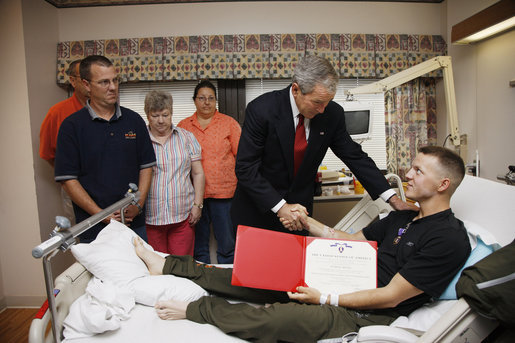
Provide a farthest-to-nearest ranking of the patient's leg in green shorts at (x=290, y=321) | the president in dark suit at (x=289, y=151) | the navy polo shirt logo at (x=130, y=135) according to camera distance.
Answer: the navy polo shirt logo at (x=130, y=135) < the president in dark suit at (x=289, y=151) < the patient's leg in green shorts at (x=290, y=321)

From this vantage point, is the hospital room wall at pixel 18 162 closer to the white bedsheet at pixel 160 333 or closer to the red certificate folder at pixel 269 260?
the white bedsheet at pixel 160 333

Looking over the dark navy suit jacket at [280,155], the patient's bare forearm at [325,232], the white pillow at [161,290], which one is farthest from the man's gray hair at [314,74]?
the white pillow at [161,290]

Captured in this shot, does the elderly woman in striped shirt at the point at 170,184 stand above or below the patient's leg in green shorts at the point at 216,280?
above

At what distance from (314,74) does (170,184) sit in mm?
1343

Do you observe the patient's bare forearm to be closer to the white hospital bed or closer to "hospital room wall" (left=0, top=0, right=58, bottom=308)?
the white hospital bed

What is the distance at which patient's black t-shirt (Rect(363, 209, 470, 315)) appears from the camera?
1.37 metres

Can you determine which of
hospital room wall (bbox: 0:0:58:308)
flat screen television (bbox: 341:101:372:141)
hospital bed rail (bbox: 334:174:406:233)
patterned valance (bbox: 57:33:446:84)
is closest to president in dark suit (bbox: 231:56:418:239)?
hospital bed rail (bbox: 334:174:406:233)

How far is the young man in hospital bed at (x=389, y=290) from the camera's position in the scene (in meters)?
1.37

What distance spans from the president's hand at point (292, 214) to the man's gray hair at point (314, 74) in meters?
0.59

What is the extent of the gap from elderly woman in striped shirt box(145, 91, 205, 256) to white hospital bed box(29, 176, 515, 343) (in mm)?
810

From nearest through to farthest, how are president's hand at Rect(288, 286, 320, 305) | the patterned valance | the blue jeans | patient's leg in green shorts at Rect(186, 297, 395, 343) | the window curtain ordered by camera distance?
patient's leg in green shorts at Rect(186, 297, 395, 343) → president's hand at Rect(288, 286, 320, 305) → the blue jeans → the patterned valance → the window curtain

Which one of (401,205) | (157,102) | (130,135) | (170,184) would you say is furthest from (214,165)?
(401,205)

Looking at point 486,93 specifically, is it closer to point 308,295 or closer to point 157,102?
point 308,295

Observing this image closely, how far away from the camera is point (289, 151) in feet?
6.16
